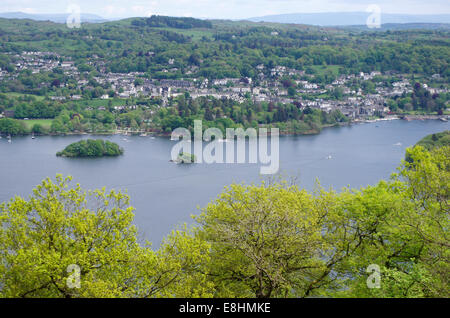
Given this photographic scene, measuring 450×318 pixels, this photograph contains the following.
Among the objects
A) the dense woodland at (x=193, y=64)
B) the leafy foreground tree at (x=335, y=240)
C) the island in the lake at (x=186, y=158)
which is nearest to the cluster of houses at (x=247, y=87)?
the dense woodland at (x=193, y=64)

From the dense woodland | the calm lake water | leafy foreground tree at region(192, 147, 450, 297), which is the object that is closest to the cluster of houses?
the dense woodland

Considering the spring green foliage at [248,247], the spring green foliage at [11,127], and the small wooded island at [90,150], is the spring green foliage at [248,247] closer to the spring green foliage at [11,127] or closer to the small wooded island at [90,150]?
the small wooded island at [90,150]

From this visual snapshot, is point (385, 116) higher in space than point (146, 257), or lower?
lower

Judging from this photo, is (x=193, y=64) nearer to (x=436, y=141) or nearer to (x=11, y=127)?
Answer: (x=11, y=127)

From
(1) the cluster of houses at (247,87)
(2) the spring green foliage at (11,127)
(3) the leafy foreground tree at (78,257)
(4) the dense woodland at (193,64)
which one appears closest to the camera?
(3) the leafy foreground tree at (78,257)

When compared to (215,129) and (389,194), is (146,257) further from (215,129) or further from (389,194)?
(215,129)
